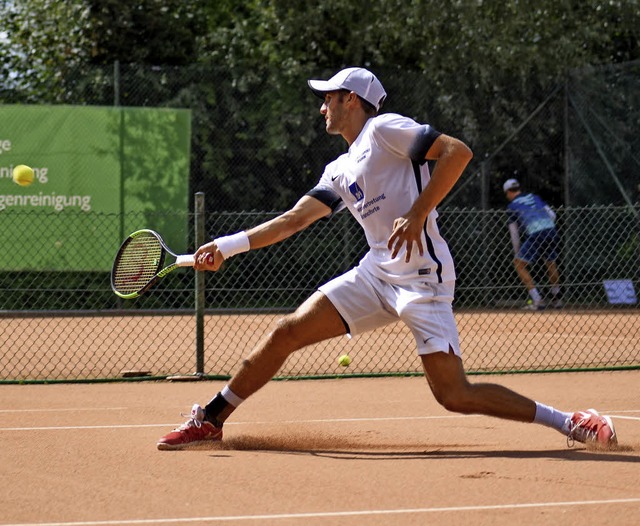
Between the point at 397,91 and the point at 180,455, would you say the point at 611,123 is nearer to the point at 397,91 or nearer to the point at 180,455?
the point at 397,91

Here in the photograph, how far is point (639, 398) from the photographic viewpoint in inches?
316

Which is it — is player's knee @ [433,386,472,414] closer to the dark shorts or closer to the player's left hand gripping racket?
the player's left hand gripping racket

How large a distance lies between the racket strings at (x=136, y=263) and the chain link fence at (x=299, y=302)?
3.00m

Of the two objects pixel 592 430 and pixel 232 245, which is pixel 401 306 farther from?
pixel 592 430

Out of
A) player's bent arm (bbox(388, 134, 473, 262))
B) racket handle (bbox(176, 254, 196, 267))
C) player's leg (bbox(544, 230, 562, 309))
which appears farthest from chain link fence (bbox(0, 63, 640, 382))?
player's bent arm (bbox(388, 134, 473, 262))

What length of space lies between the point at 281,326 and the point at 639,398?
3322 mm

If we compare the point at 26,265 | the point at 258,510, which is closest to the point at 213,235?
the point at 26,265

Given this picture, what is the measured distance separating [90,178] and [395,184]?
9.69m

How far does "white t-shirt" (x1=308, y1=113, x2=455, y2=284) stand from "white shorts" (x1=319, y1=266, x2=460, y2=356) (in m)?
0.07

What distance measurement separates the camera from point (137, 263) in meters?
6.36

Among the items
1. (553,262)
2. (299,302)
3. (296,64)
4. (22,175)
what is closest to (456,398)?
(22,175)

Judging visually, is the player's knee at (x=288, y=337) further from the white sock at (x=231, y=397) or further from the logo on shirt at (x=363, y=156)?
the logo on shirt at (x=363, y=156)

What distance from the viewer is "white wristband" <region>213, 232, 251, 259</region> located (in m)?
5.77

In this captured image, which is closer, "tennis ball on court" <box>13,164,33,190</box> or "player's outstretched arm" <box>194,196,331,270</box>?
"player's outstretched arm" <box>194,196,331,270</box>
